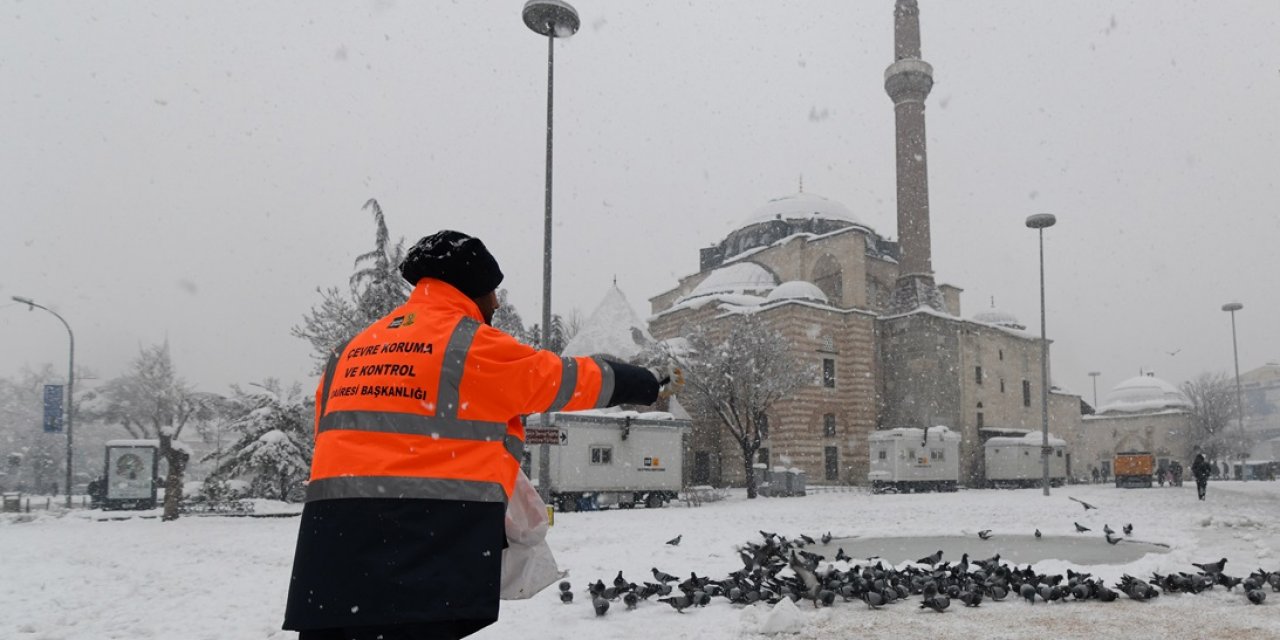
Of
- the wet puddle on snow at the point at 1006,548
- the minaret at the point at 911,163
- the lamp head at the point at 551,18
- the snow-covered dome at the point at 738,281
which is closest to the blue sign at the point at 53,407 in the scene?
the lamp head at the point at 551,18

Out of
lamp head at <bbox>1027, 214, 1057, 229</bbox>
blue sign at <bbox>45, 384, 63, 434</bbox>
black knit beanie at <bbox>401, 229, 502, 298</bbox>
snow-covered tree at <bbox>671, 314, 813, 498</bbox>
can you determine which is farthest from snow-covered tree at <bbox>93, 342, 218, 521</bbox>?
black knit beanie at <bbox>401, 229, 502, 298</bbox>

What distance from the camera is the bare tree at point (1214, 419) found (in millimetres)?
57406

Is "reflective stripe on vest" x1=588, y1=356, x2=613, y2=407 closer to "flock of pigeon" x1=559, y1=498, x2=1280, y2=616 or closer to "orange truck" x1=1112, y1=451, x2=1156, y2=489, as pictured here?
"flock of pigeon" x1=559, y1=498, x2=1280, y2=616

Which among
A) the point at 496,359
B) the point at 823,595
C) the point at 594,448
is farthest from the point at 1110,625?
the point at 594,448

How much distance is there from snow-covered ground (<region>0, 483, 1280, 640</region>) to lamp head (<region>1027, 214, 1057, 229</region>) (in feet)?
43.0

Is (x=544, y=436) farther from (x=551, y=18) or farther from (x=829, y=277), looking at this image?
(x=829, y=277)

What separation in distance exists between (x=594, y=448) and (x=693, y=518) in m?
6.34

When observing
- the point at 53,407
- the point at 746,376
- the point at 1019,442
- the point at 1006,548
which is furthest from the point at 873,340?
the point at 53,407

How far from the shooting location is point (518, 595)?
9.85ft

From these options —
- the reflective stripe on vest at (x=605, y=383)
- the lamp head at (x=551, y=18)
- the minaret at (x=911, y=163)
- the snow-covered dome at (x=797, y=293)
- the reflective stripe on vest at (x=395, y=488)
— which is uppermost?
the minaret at (x=911, y=163)

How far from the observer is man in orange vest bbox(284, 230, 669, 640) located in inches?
102

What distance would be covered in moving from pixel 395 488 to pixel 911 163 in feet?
152

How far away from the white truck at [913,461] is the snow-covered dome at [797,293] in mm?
9990

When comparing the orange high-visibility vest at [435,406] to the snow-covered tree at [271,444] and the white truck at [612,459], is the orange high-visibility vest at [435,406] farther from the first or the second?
the snow-covered tree at [271,444]
